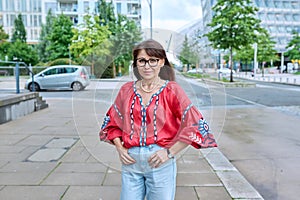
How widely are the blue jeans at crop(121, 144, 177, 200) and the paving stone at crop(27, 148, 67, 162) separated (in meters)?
3.01

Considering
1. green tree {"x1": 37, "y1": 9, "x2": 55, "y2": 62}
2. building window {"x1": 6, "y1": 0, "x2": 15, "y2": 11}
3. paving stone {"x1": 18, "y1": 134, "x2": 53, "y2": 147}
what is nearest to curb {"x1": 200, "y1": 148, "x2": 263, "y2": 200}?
paving stone {"x1": 18, "y1": 134, "x2": 53, "y2": 147}

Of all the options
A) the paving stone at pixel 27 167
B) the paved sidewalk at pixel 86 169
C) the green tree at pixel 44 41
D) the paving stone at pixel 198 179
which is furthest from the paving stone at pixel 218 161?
the green tree at pixel 44 41

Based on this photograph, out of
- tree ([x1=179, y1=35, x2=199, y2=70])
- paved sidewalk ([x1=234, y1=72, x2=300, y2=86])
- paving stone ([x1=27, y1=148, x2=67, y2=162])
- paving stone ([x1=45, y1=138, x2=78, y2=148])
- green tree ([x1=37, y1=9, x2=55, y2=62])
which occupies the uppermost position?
green tree ([x1=37, y1=9, x2=55, y2=62])

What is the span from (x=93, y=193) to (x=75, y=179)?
0.50m

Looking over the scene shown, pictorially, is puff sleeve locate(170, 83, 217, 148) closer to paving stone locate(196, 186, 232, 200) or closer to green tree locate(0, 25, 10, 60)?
paving stone locate(196, 186, 232, 200)

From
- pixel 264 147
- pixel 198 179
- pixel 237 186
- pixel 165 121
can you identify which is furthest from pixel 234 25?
pixel 165 121

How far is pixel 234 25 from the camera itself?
2384cm

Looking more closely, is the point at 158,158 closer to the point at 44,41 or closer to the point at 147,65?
the point at 147,65

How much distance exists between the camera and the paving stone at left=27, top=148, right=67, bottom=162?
185 inches

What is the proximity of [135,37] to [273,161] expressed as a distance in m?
3.62

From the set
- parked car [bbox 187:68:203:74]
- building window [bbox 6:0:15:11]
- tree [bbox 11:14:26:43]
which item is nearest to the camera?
parked car [bbox 187:68:203:74]

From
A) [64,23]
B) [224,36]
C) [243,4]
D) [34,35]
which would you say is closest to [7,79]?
[224,36]

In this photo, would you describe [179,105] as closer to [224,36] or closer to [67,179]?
[67,179]

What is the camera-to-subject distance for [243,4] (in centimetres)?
2425
